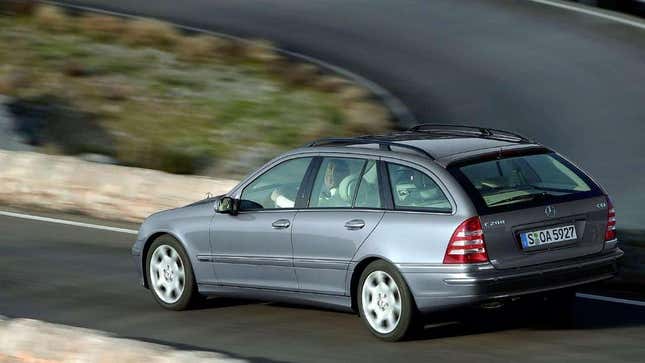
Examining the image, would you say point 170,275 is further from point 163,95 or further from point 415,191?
point 163,95

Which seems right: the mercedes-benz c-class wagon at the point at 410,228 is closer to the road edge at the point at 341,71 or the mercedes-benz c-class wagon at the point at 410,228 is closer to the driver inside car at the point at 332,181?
the driver inside car at the point at 332,181

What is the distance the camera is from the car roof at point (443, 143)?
10.1 metres

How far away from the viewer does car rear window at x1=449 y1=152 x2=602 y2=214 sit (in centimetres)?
971

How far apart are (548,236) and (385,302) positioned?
48.5 inches

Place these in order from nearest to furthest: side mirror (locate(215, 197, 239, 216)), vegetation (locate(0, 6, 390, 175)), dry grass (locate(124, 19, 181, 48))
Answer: side mirror (locate(215, 197, 239, 216)) < vegetation (locate(0, 6, 390, 175)) < dry grass (locate(124, 19, 181, 48))

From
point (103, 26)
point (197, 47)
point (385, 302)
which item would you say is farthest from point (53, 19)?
point (385, 302)

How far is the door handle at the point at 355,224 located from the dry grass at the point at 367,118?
10130 millimetres

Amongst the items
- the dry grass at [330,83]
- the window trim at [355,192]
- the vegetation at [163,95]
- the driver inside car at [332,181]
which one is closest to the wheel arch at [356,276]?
the window trim at [355,192]

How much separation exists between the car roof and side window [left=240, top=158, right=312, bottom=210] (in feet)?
0.79

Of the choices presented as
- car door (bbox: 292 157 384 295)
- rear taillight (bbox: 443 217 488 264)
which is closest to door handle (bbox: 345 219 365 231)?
car door (bbox: 292 157 384 295)

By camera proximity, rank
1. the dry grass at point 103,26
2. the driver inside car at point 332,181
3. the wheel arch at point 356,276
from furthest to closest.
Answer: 1. the dry grass at point 103,26
2. the driver inside car at point 332,181
3. the wheel arch at point 356,276

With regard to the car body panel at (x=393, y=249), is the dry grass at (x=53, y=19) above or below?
above

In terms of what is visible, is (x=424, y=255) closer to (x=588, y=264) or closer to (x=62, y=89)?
(x=588, y=264)

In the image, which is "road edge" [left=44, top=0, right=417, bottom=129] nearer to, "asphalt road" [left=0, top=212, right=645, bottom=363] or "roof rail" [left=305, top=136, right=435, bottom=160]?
"asphalt road" [left=0, top=212, right=645, bottom=363]
